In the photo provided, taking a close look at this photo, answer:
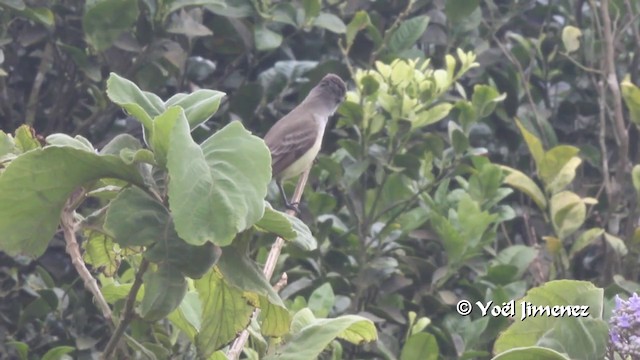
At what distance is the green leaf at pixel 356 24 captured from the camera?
12.5ft

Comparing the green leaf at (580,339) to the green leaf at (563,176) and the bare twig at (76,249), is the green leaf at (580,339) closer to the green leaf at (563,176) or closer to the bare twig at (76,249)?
the bare twig at (76,249)

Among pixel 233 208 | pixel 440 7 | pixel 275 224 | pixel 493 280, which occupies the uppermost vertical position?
pixel 233 208

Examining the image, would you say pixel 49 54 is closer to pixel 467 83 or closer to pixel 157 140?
pixel 467 83

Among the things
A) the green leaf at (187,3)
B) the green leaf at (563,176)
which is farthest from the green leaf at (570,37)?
the green leaf at (187,3)

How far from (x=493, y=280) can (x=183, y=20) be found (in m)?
1.31

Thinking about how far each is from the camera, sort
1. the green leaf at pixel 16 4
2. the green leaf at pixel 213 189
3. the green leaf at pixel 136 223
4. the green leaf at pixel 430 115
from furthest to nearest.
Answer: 1. the green leaf at pixel 16 4
2. the green leaf at pixel 430 115
3. the green leaf at pixel 136 223
4. the green leaf at pixel 213 189

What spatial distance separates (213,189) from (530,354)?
451mm

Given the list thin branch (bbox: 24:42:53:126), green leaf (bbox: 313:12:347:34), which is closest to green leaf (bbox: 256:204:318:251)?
green leaf (bbox: 313:12:347:34)

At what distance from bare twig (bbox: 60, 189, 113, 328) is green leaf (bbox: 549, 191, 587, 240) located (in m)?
2.31

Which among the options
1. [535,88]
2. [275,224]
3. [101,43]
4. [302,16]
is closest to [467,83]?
[535,88]

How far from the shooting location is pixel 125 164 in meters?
1.36

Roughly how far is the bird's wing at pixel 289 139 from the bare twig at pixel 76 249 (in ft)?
7.93

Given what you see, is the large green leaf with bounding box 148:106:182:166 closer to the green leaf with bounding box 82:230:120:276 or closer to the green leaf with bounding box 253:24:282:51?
the green leaf with bounding box 82:230:120:276

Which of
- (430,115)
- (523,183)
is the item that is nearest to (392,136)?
(430,115)
